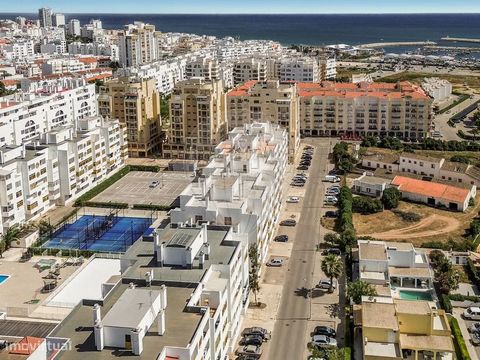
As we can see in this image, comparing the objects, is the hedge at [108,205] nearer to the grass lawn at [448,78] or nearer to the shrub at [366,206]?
the shrub at [366,206]

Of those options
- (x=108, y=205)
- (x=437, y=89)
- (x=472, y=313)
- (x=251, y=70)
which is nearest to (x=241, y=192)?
(x=472, y=313)

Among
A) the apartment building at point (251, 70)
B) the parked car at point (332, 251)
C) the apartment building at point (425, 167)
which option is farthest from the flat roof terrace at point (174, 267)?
the apartment building at point (251, 70)

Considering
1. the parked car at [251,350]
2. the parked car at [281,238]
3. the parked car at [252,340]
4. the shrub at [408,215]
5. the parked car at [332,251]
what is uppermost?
the shrub at [408,215]

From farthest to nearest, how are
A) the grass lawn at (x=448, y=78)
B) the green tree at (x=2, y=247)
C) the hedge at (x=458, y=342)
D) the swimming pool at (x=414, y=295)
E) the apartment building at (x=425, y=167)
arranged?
the grass lawn at (x=448, y=78), the apartment building at (x=425, y=167), the green tree at (x=2, y=247), the swimming pool at (x=414, y=295), the hedge at (x=458, y=342)

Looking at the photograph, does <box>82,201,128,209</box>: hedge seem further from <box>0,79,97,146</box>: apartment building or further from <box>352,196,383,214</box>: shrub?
<box>352,196,383,214</box>: shrub

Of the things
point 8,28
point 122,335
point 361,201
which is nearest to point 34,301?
point 122,335

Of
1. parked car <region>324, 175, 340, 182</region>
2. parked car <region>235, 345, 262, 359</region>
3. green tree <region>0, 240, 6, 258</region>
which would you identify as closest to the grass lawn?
parked car <region>324, 175, 340, 182</region>

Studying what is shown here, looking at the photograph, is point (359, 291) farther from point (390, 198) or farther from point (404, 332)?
point (390, 198)
